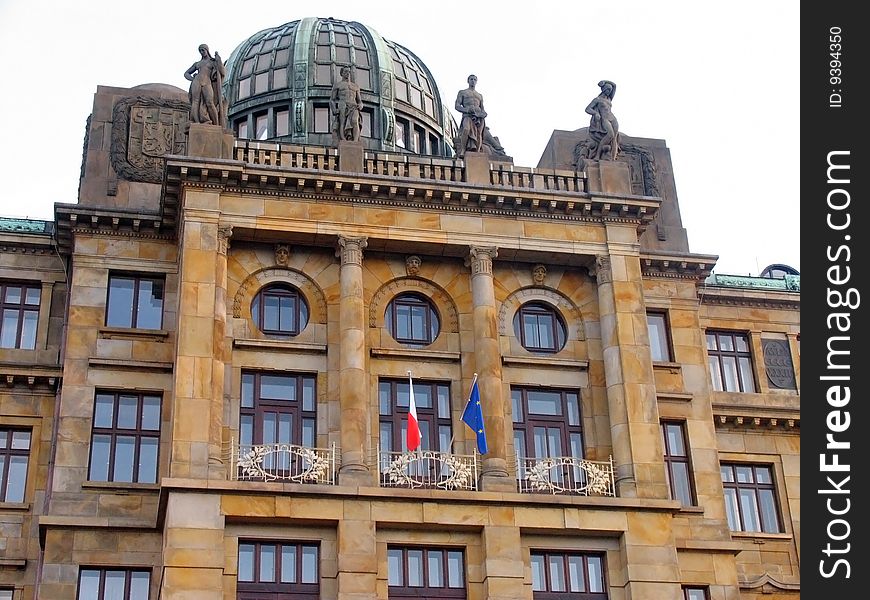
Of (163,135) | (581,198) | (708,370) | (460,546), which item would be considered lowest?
(460,546)

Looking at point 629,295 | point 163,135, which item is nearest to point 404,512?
point 629,295

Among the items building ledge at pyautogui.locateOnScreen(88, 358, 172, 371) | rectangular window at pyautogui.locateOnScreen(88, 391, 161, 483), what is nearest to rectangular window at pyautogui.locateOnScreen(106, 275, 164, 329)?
building ledge at pyautogui.locateOnScreen(88, 358, 172, 371)

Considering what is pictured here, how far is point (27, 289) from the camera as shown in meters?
41.6

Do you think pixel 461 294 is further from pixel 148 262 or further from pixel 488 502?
pixel 148 262

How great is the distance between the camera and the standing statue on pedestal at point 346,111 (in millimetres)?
41031

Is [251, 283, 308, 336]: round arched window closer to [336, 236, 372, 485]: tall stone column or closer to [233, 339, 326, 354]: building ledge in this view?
[233, 339, 326, 354]: building ledge

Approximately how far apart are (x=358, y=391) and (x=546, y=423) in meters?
5.93

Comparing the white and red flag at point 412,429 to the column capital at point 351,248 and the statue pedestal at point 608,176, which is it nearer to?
the column capital at point 351,248

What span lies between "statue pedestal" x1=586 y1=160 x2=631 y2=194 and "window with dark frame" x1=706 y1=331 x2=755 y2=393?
7.64 metres

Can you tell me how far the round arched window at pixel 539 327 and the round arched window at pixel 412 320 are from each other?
264 centimetres

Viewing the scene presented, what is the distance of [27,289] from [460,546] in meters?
16.1

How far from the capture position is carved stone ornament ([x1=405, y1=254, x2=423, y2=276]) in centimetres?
4009

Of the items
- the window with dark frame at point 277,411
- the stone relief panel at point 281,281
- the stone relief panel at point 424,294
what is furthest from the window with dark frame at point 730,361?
the window with dark frame at point 277,411
